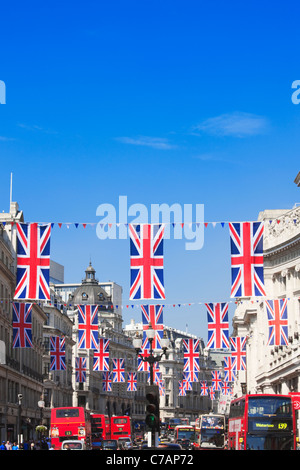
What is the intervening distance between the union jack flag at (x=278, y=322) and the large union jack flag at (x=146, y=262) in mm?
16140

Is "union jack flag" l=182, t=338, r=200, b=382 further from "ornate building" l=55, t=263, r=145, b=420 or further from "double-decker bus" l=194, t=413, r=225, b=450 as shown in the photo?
"ornate building" l=55, t=263, r=145, b=420

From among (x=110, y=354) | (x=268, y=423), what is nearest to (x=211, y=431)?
(x=268, y=423)

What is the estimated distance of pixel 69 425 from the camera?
52219mm

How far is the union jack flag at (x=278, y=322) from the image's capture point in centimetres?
4806

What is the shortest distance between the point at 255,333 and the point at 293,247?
59.9ft

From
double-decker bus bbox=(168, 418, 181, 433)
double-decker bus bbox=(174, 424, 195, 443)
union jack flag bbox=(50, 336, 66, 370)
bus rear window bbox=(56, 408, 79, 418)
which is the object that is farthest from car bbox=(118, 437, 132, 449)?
double-decker bus bbox=(168, 418, 181, 433)

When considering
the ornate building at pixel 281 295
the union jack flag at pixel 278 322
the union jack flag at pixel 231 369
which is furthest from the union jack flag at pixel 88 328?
the union jack flag at pixel 231 369

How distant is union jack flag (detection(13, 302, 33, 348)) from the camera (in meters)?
50.3

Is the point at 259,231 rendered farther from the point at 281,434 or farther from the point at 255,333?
the point at 255,333

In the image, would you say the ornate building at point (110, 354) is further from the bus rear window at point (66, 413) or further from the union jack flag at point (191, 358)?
the bus rear window at point (66, 413)

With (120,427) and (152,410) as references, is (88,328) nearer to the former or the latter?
(120,427)

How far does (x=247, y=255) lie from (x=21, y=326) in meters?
20.8
